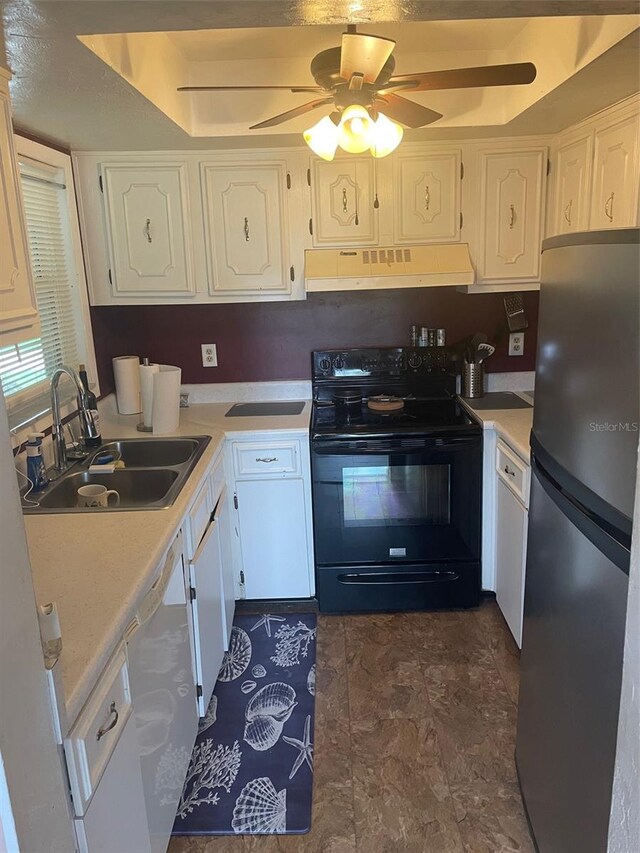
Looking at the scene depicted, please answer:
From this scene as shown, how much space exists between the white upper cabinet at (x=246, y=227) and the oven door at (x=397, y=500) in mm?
849

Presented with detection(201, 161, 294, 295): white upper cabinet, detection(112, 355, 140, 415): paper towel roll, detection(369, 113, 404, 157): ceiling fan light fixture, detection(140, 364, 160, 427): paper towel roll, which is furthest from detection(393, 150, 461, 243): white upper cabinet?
detection(112, 355, 140, 415): paper towel roll

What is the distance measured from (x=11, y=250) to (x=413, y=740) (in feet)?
6.57

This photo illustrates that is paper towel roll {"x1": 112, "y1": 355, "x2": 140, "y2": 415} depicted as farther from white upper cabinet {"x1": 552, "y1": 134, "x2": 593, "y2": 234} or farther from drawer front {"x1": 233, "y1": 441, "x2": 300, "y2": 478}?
white upper cabinet {"x1": 552, "y1": 134, "x2": 593, "y2": 234}

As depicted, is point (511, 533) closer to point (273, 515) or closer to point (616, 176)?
point (273, 515)

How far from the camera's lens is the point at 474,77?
1.74m

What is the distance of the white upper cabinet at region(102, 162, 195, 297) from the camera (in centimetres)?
284

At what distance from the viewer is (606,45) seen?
174 cm

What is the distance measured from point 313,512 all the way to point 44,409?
1215 mm

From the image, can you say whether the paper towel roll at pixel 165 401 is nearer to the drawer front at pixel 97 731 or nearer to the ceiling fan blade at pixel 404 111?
the ceiling fan blade at pixel 404 111

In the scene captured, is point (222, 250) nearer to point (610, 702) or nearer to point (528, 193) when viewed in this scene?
point (528, 193)

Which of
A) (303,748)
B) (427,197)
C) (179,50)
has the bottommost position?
(303,748)

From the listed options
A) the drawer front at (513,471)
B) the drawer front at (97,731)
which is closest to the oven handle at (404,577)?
the drawer front at (513,471)

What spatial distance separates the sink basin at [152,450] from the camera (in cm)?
265

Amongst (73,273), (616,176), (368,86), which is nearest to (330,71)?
(368,86)
